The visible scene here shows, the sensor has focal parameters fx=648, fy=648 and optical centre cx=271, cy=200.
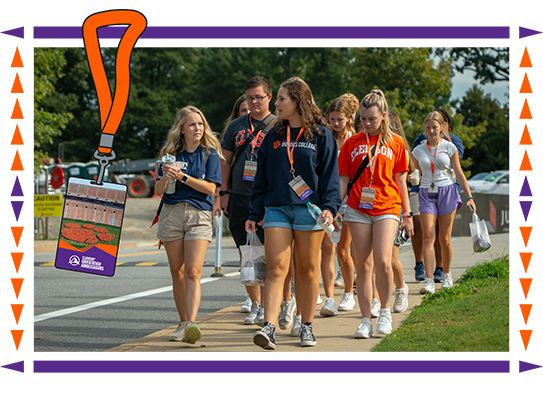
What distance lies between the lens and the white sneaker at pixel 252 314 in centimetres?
655

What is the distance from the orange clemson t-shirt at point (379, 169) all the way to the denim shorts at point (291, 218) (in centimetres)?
72

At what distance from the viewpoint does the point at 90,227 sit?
16.9ft

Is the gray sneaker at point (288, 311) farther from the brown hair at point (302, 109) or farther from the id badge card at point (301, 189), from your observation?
the brown hair at point (302, 109)

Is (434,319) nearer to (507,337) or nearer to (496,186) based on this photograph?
(507,337)

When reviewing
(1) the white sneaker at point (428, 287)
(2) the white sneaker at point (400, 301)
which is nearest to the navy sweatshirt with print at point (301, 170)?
(2) the white sneaker at point (400, 301)

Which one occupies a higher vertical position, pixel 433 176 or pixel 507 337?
pixel 433 176

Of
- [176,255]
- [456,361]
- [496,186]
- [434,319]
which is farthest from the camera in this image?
[496,186]

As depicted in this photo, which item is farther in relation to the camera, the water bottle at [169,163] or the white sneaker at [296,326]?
the white sneaker at [296,326]

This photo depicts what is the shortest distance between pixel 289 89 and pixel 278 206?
0.94 metres

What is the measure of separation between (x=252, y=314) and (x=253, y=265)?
146cm

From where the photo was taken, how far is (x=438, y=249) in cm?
905

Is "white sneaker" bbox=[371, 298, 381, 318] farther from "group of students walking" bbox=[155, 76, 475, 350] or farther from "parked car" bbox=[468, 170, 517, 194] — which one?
"parked car" bbox=[468, 170, 517, 194]

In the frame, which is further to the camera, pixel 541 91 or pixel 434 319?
pixel 434 319
